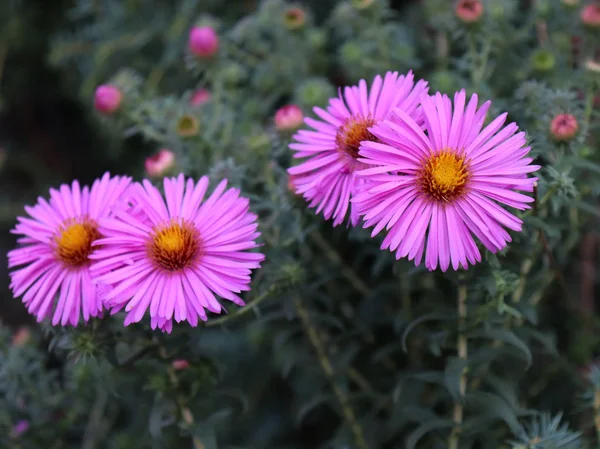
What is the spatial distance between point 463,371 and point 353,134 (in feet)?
1.18

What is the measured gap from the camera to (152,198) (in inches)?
32.8

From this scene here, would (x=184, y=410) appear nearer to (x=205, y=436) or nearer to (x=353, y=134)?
(x=205, y=436)

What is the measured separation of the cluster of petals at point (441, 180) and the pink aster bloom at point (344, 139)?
0.01m

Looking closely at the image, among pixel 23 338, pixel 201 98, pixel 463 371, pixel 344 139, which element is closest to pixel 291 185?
pixel 344 139

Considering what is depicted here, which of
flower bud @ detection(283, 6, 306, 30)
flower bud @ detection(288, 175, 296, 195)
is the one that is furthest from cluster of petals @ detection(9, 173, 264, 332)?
flower bud @ detection(283, 6, 306, 30)

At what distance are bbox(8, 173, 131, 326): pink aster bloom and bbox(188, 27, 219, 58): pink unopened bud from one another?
16.4 inches

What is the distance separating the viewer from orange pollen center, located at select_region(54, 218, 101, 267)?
33.2 inches

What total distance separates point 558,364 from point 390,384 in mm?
282

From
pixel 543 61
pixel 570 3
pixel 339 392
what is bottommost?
pixel 339 392

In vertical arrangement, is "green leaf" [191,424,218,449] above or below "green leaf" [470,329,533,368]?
above

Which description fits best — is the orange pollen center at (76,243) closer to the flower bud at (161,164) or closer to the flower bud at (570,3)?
the flower bud at (161,164)

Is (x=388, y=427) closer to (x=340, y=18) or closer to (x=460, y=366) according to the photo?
(x=460, y=366)

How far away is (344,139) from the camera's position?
0.82 meters

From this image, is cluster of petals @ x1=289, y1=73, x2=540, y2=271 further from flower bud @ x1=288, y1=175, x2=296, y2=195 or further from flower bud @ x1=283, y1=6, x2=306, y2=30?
flower bud @ x1=283, y1=6, x2=306, y2=30
